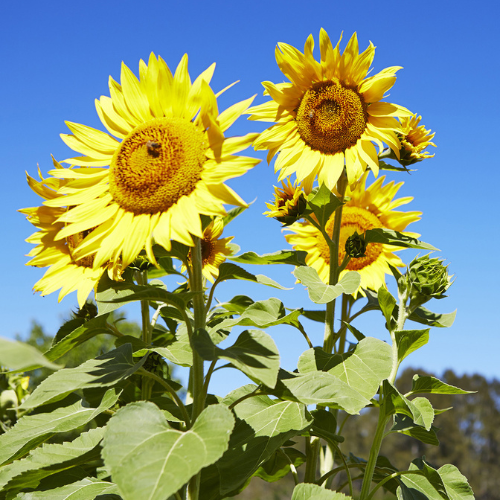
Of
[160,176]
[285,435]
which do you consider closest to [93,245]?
[160,176]

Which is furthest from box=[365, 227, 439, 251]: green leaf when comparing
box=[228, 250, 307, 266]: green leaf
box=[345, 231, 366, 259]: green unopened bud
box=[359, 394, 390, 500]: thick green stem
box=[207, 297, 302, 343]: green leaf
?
box=[359, 394, 390, 500]: thick green stem

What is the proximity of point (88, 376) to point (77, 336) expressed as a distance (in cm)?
38

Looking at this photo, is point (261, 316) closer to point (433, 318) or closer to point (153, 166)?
point (153, 166)

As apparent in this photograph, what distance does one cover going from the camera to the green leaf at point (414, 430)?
1.88 meters

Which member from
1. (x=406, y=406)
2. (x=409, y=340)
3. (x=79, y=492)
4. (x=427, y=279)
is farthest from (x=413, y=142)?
(x=79, y=492)

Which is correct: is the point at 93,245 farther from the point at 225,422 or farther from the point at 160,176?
the point at 225,422

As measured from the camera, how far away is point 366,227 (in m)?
2.59

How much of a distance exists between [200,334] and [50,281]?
3.01ft

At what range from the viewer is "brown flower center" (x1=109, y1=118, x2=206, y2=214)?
152 cm

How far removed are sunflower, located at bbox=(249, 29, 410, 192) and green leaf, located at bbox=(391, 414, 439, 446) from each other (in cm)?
93

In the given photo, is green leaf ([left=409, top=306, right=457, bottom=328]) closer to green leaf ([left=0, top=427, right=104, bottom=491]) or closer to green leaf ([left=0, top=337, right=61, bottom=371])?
green leaf ([left=0, top=427, right=104, bottom=491])

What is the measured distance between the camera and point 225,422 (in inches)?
53.4

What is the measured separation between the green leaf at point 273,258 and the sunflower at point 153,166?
43 centimetres

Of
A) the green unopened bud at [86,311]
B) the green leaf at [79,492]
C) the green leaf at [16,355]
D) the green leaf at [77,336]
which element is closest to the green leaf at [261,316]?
the green leaf at [77,336]
